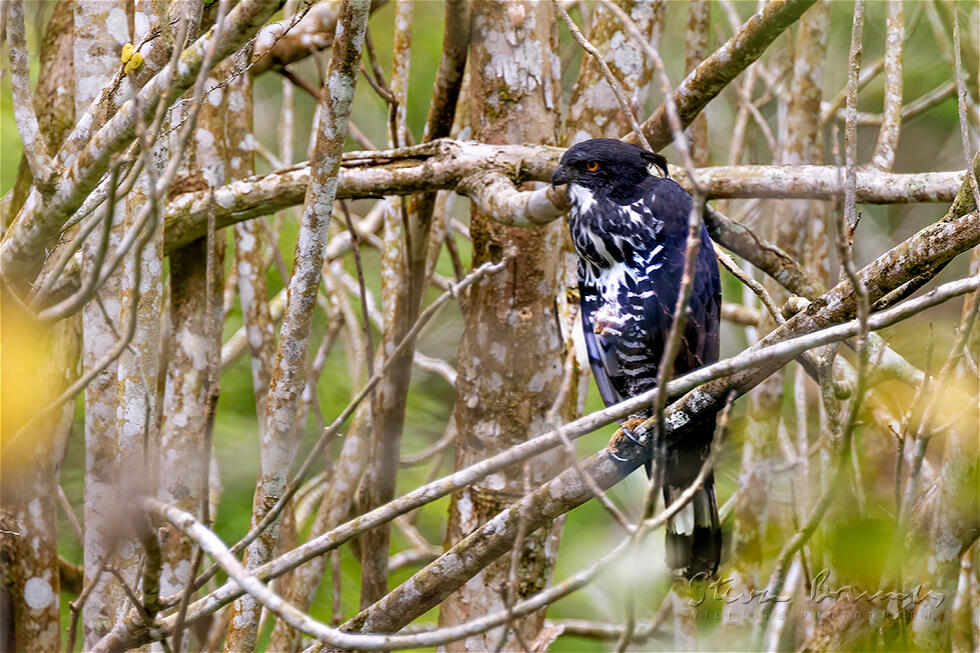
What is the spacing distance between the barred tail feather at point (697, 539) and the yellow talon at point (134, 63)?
7.46ft

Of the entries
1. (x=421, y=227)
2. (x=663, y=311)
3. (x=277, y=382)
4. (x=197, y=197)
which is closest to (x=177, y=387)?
(x=197, y=197)

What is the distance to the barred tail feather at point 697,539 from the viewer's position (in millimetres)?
3277

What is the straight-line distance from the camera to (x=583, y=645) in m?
5.49

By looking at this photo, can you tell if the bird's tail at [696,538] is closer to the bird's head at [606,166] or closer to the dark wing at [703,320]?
the dark wing at [703,320]

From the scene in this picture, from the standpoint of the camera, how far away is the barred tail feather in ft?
10.8

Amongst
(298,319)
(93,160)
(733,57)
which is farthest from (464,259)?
(93,160)

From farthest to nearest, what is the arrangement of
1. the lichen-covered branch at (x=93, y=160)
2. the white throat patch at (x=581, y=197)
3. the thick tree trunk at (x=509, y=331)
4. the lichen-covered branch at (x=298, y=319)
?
1. the thick tree trunk at (x=509, y=331)
2. the white throat patch at (x=581, y=197)
3. the lichen-covered branch at (x=298, y=319)
4. the lichen-covered branch at (x=93, y=160)

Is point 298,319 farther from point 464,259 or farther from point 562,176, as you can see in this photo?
point 464,259

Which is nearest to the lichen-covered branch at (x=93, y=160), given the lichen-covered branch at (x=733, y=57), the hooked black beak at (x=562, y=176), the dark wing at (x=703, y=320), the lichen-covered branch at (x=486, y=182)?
the lichen-covered branch at (x=486, y=182)

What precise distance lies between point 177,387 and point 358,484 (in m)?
1.01

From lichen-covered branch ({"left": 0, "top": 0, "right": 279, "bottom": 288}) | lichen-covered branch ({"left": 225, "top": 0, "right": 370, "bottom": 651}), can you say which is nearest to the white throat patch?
lichen-covered branch ({"left": 225, "top": 0, "right": 370, "bottom": 651})

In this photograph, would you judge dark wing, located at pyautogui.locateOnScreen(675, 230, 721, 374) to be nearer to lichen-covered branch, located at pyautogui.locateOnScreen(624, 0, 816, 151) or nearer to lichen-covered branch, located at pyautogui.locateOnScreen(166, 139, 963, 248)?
lichen-covered branch, located at pyautogui.locateOnScreen(166, 139, 963, 248)

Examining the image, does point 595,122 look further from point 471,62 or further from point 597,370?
point 597,370

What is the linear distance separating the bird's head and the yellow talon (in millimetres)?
1410
